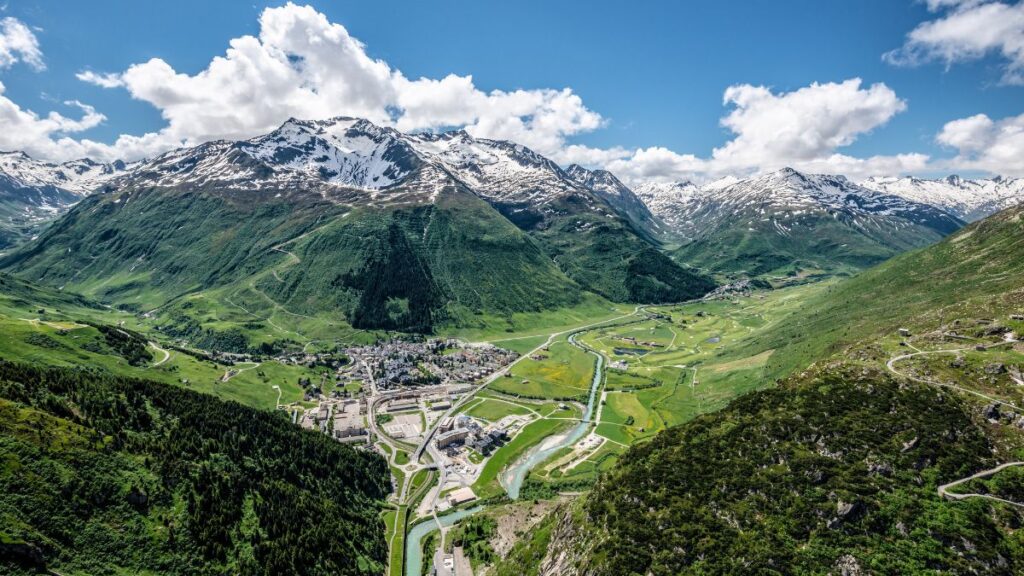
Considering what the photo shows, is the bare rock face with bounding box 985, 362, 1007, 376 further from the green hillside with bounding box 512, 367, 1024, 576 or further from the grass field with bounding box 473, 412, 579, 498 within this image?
the grass field with bounding box 473, 412, 579, 498

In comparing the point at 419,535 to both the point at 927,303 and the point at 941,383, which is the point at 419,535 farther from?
the point at 927,303

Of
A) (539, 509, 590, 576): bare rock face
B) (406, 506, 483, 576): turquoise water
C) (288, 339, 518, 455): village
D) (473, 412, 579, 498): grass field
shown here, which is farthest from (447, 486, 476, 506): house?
(539, 509, 590, 576): bare rock face

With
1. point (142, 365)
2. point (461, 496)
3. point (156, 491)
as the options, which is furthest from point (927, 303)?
point (142, 365)

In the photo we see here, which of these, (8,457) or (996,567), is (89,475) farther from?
(996,567)

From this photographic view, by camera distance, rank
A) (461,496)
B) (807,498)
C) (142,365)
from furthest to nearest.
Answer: (142,365)
(461,496)
(807,498)

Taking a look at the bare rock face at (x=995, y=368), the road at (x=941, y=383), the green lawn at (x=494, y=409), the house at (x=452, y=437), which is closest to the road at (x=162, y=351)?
the house at (x=452, y=437)

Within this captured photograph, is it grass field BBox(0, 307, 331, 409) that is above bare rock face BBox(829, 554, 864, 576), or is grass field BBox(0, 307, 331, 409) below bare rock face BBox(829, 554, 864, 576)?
above
